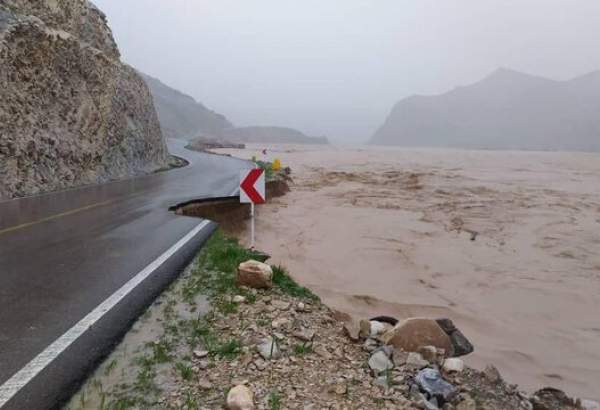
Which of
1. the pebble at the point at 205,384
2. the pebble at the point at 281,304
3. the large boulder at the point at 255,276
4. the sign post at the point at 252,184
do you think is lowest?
the pebble at the point at 281,304

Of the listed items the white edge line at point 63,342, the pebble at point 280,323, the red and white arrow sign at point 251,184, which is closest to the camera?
the white edge line at point 63,342

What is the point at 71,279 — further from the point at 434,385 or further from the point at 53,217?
the point at 53,217

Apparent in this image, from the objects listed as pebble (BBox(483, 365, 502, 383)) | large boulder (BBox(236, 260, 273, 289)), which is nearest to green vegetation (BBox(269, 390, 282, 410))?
pebble (BBox(483, 365, 502, 383))

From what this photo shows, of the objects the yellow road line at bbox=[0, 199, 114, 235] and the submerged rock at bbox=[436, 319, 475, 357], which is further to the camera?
the yellow road line at bbox=[0, 199, 114, 235]

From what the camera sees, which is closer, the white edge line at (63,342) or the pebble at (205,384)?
the white edge line at (63,342)

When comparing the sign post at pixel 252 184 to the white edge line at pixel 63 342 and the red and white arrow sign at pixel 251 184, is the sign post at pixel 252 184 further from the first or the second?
the white edge line at pixel 63 342

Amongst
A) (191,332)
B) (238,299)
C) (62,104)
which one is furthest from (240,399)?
(62,104)

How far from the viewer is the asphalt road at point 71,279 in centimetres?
378

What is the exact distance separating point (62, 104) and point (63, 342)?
16.9m

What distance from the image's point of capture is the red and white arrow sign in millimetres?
8547

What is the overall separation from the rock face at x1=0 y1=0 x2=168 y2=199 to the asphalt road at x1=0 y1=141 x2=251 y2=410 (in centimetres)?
347

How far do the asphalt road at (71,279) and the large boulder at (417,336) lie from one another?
287 centimetres

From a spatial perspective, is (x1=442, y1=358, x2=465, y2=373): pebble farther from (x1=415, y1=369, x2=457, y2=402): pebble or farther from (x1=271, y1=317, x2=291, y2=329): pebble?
(x1=271, y1=317, x2=291, y2=329): pebble

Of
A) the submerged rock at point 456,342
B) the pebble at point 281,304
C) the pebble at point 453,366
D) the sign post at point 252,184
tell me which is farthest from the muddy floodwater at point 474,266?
the pebble at point 281,304
